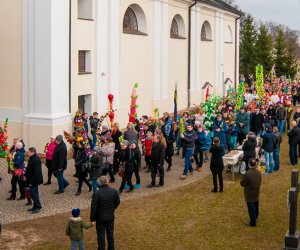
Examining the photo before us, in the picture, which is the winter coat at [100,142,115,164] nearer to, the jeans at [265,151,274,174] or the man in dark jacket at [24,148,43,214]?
the man in dark jacket at [24,148,43,214]

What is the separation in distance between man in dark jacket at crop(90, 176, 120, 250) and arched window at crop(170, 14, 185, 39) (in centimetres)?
2090

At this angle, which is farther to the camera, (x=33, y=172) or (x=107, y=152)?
(x=107, y=152)

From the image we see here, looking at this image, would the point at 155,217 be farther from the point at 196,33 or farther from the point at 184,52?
the point at 196,33

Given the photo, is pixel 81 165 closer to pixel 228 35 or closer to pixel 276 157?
pixel 276 157

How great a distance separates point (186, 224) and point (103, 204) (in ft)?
8.94

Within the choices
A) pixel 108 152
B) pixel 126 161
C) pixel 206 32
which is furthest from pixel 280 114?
pixel 206 32

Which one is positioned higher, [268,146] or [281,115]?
[281,115]

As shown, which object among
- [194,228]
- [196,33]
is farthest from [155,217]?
[196,33]

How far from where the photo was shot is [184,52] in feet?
101

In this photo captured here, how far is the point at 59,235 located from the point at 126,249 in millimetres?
1597

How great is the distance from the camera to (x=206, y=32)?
3550 centimetres

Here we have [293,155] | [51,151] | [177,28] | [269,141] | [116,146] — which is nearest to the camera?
[51,151]

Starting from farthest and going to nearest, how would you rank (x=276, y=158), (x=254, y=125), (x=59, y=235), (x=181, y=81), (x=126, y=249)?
(x=181, y=81), (x=254, y=125), (x=276, y=158), (x=59, y=235), (x=126, y=249)

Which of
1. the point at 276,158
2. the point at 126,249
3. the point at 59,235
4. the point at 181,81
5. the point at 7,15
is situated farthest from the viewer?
the point at 181,81
